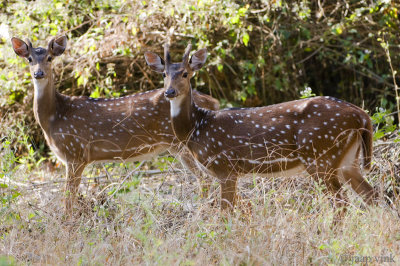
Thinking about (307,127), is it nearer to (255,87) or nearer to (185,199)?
(185,199)

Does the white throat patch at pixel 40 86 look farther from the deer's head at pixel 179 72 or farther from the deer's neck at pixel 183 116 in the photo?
the deer's neck at pixel 183 116

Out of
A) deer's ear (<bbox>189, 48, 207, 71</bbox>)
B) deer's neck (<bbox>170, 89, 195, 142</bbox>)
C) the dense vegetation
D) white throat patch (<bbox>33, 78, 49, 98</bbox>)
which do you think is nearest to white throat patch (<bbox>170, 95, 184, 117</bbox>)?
deer's neck (<bbox>170, 89, 195, 142</bbox>)

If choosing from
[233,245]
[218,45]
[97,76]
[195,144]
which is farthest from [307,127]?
[97,76]

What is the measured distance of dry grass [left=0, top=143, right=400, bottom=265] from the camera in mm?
4133

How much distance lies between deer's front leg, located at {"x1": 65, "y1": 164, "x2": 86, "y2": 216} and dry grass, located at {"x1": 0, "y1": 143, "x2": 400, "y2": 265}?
0.26ft

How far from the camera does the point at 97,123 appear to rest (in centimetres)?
703

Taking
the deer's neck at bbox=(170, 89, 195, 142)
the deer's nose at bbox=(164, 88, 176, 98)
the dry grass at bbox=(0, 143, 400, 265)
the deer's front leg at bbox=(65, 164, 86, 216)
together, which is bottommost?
the deer's front leg at bbox=(65, 164, 86, 216)

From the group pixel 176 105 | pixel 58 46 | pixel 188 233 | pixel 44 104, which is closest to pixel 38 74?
pixel 44 104

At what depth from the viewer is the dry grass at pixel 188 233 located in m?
4.13

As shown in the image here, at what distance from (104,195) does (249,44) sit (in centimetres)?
411

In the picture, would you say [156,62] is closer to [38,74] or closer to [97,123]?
[97,123]

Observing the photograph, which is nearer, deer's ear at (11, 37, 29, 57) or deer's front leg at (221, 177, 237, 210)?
deer's front leg at (221, 177, 237, 210)

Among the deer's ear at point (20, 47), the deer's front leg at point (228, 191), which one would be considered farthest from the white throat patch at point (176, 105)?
the deer's ear at point (20, 47)

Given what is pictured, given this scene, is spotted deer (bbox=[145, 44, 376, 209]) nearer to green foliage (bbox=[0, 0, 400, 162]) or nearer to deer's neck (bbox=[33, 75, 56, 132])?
deer's neck (bbox=[33, 75, 56, 132])
